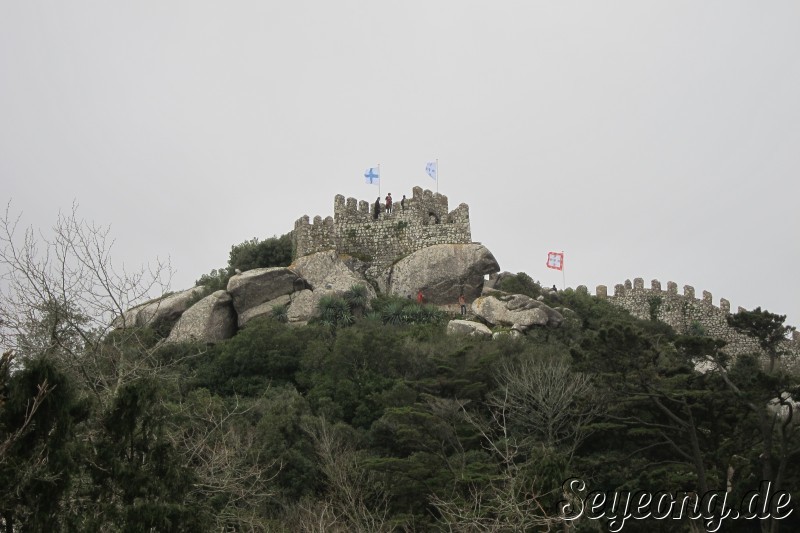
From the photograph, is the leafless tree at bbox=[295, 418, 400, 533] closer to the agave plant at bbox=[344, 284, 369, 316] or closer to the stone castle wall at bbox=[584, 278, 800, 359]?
the agave plant at bbox=[344, 284, 369, 316]

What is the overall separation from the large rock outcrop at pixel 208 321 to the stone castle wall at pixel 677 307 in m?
22.1

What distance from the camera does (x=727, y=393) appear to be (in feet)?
82.4

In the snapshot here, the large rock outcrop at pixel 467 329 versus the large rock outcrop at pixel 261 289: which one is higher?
the large rock outcrop at pixel 261 289

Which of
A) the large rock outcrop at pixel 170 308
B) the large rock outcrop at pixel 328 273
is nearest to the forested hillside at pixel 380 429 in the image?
the large rock outcrop at pixel 328 273

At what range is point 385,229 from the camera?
45969 mm

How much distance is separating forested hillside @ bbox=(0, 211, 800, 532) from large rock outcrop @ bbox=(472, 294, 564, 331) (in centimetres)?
101

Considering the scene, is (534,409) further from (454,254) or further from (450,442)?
(454,254)

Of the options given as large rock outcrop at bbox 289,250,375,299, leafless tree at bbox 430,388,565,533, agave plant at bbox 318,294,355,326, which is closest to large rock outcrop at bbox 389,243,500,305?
large rock outcrop at bbox 289,250,375,299

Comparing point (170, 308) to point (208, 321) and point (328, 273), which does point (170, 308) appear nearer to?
point (208, 321)

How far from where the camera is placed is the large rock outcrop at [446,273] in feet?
142

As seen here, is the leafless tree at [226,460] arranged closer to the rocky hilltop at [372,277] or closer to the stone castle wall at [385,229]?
the rocky hilltop at [372,277]

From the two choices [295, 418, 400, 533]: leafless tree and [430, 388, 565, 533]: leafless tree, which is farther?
[295, 418, 400, 533]: leafless tree

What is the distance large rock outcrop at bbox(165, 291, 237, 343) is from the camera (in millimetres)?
40938

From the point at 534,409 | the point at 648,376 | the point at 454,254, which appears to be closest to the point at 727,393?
the point at 648,376
